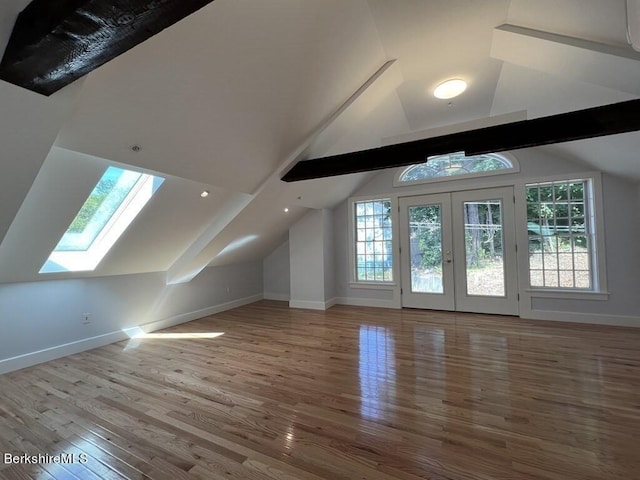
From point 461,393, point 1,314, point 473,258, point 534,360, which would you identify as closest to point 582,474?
point 461,393

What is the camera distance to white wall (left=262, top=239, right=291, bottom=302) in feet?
20.8

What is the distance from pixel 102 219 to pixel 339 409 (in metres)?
3.13

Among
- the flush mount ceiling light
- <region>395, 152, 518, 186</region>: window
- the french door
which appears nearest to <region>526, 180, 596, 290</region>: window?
the french door

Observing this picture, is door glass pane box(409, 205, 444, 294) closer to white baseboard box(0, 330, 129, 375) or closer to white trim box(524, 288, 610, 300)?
white trim box(524, 288, 610, 300)

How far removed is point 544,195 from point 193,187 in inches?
202

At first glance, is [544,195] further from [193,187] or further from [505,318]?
[193,187]

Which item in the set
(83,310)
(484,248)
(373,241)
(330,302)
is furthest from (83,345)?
(484,248)

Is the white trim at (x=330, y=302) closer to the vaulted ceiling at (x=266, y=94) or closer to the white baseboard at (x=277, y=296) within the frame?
the white baseboard at (x=277, y=296)

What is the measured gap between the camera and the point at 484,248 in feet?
15.3

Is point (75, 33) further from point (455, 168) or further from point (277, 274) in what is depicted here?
point (277, 274)

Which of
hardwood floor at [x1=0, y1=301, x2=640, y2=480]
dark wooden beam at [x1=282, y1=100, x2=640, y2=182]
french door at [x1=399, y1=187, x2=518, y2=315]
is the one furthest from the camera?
french door at [x1=399, y1=187, x2=518, y2=315]

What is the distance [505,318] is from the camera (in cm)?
439

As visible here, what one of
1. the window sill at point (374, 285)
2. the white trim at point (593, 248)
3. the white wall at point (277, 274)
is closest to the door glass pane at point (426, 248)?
the window sill at point (374, 285)

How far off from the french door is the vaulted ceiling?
5.00 ft
